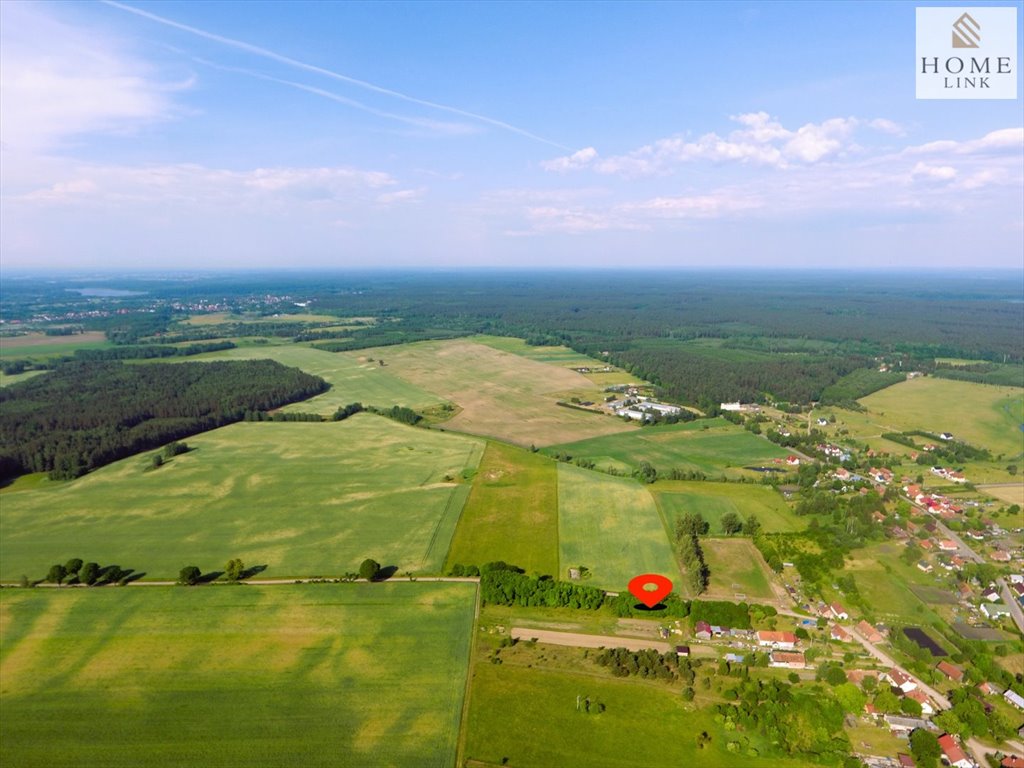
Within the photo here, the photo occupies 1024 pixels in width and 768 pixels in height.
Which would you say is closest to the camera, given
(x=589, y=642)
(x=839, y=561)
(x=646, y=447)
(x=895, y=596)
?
(x=589, y=642)

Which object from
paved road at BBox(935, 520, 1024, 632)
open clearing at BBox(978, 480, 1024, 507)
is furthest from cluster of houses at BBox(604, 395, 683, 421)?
paved road at BBox(935, 520, 1024, 632)

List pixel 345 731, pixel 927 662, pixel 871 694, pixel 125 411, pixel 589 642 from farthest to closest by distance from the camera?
pixel 125 411, pixel 589 642, pixel 927 662, pixel 871 694, pixel 345 731

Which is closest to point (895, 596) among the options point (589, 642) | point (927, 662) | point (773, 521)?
point (927, 662)

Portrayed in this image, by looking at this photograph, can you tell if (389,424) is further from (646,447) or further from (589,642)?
(589,642)

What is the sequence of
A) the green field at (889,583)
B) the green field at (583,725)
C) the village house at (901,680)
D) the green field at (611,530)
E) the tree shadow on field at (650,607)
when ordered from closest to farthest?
1. the green field at (583,725)
2. the village house at (901,680)
3. the green field at (889,583)
4. the tree shadow on field at (650,607)
5. the green field at (611,530)

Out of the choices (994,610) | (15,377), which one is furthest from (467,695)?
(15,377)

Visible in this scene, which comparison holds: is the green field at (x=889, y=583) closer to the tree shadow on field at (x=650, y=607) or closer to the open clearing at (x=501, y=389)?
the tree shadow on field at (x=650, y=607)

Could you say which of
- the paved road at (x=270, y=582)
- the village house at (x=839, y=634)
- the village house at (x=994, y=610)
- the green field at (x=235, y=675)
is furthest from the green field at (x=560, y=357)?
the green field at (x=235, y=675)

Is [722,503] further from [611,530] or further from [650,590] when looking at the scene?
[650,590]
